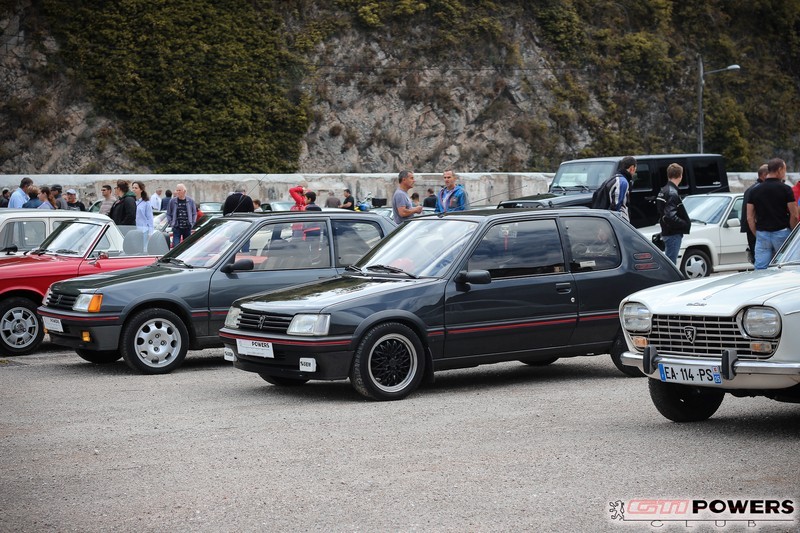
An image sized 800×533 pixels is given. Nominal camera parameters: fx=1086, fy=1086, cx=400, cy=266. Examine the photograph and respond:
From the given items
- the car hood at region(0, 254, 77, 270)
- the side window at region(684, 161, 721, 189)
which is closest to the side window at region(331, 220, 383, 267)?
the car hood at region(0, 254, 77, 270)

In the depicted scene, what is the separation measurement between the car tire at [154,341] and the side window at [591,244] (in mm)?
4043

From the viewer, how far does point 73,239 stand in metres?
13.7

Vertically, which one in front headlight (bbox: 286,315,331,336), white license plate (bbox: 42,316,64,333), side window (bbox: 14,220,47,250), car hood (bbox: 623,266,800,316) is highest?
side window (bbox: 14,220,47,250)

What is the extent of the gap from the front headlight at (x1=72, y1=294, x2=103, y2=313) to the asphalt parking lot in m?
1.09

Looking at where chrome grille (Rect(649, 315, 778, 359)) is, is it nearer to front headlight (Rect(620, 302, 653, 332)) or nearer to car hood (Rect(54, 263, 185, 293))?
front headlight (Rect(620, 302, 653, 332))

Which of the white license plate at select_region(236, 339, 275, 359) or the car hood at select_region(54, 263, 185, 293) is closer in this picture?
the white license plate at select_region(236, 339, 275, 359)

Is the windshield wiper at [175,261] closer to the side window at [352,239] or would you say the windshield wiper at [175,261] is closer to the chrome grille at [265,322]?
the side window at [352,239]

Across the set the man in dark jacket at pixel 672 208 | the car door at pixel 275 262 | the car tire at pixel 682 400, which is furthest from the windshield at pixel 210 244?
the man in dark jacket at pixel 672 208

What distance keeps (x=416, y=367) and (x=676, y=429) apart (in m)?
2.39

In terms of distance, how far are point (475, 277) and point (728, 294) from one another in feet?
8.88

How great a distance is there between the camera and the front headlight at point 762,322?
21.4 ft

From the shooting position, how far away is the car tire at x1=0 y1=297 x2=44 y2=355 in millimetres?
12852

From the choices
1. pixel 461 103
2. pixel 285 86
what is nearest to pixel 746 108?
pixel 461 103

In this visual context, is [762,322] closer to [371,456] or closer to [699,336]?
[699,336]
